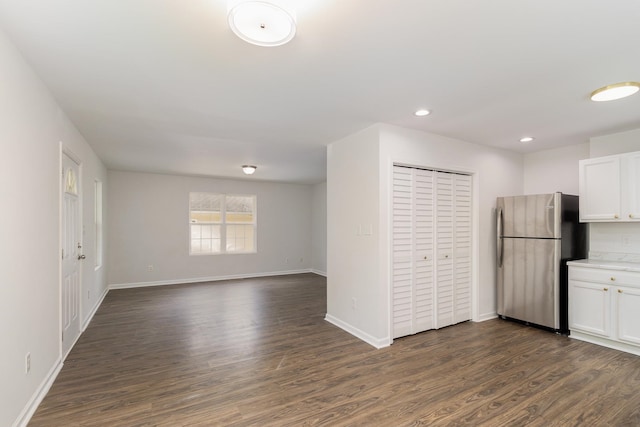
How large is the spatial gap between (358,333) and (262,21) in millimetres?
3248

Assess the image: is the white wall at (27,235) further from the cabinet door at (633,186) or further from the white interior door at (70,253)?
the cabinet door at (633,186)

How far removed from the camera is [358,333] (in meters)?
3.61

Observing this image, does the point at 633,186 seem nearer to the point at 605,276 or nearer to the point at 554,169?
the point at 605,276

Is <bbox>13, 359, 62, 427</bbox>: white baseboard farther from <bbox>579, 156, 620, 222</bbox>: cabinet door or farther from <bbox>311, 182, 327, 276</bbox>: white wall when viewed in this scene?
<bbox>311, 182, 327, 276</bbox>: white wall

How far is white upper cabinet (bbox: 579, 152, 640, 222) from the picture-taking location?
3.30 meters

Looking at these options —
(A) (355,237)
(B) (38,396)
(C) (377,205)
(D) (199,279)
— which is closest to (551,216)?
(C) (377,205)

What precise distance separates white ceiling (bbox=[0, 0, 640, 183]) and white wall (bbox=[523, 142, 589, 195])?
1.86 ft

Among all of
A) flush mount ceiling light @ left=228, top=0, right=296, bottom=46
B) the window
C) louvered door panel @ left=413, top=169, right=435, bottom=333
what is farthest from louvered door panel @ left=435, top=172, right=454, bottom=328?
the window

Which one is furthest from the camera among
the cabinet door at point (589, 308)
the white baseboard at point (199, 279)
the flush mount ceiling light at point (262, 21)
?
the white baseboard at point (199, 279)

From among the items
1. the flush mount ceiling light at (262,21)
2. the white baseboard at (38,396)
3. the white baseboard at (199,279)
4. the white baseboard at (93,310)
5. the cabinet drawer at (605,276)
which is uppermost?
the flush mount ceiling light at (262,21)

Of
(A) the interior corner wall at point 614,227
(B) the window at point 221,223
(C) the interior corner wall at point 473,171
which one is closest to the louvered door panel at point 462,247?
(C) the interior corner wall at point 473,171

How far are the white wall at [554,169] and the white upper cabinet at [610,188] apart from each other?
1.99 feet

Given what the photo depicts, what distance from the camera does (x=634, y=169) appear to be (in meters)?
3.29

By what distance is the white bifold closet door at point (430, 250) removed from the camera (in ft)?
11.6
